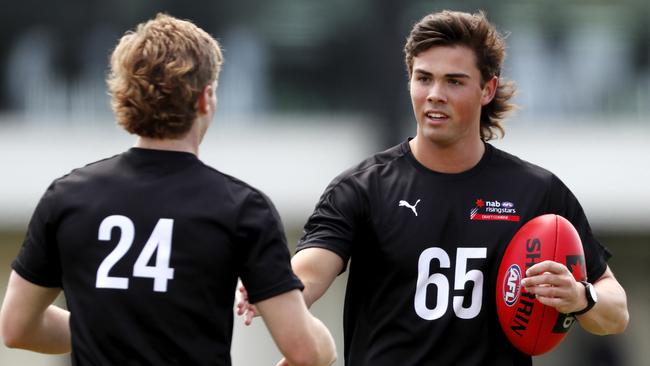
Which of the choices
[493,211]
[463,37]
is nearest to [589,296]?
[493,211]

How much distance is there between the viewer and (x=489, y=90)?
553cm

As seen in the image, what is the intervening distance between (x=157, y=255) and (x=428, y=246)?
4.39 ft

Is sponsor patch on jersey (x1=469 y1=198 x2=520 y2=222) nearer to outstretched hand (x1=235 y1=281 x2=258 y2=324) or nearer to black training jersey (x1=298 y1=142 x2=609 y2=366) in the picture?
black training jersey (x1=298 y1=142 x2=609 y2=366)

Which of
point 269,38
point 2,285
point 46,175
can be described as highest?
point 269,38

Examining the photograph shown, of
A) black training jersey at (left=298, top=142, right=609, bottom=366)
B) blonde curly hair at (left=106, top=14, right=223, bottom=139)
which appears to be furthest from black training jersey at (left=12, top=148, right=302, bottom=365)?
black training jersey at (left=298, top=142, right=609, bottom=366)

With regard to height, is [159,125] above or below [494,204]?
above

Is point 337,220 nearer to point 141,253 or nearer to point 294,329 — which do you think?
point 294,329

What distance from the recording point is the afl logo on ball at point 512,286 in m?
5.16

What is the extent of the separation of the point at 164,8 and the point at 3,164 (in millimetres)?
2508

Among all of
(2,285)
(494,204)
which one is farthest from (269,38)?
(494,204)

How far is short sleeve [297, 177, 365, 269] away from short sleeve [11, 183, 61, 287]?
1.15m

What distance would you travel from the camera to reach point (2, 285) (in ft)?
57.1

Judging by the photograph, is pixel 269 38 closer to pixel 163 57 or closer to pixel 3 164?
pixel 3 164

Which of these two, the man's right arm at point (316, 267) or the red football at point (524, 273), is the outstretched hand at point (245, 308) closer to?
the man's right arm at point (316, 267)
